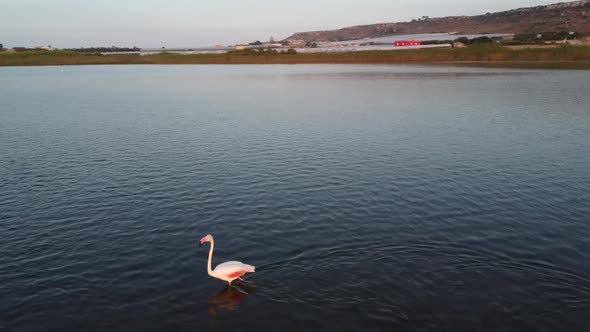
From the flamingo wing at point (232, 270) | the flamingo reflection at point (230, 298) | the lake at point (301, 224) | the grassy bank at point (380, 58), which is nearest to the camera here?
the lake at point (301, 224)

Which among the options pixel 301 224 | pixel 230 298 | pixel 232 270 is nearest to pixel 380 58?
pixel 301 224

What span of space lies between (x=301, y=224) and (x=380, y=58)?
12991 cm

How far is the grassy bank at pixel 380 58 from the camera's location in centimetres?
12225

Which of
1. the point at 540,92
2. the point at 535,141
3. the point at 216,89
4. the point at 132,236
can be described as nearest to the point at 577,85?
the point at 540,92

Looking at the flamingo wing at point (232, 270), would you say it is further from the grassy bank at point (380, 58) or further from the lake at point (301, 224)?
the grassy bank at point (380, 58)

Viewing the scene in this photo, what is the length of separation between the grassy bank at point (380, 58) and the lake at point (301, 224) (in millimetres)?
90687

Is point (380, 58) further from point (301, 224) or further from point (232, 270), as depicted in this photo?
point (232, 270)

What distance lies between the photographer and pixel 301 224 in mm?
20594

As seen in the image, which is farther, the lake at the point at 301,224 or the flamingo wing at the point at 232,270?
the flamingo wing at the point at 232,270

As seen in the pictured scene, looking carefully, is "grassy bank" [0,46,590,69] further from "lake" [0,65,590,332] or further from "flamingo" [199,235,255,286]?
"flamingo" [199,235,255,286]

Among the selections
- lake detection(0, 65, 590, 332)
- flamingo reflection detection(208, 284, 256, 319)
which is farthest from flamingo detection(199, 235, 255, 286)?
lake detection(0, 65, 590, 332)

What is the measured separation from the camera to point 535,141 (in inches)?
1425

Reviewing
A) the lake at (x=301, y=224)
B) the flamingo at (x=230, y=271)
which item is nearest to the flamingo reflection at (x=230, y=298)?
the lake at (x=301, y=224)

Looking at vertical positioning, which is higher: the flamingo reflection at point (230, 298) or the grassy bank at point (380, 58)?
the grassy bank at point (380, 58)
